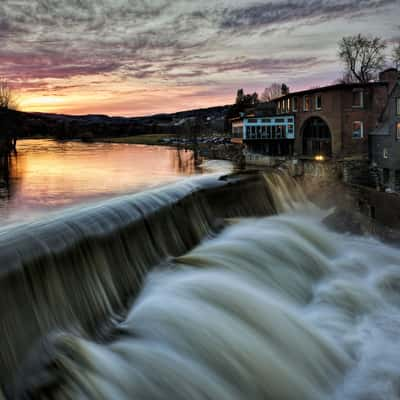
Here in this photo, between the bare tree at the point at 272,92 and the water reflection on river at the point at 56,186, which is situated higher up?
the bare tree at the point at 272,92

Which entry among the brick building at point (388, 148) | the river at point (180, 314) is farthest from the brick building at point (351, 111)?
the river at point (180, 314)

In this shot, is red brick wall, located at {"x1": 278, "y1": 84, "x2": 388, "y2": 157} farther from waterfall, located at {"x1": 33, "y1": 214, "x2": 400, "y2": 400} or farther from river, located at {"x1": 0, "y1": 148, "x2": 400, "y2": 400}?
waterfall, located at {"x1": 33, "y1": 214, "x2": 400, "y2": 400}

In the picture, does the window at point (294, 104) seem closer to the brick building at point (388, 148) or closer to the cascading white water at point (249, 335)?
the brick building at point (388, 148)

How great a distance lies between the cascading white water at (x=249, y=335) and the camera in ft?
22.3

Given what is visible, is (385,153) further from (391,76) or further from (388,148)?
(391,76)

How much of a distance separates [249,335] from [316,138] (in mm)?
39268

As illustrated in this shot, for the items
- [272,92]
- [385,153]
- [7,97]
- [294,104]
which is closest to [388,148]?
[385,153]

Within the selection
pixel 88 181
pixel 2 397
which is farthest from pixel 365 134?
pixel 2 397

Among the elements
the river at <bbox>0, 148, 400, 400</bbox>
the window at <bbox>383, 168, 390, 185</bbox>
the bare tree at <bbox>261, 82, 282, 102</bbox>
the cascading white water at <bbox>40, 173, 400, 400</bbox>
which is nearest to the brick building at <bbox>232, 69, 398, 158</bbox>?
the window at <bbox>383, 168, 390, 185</bbox>

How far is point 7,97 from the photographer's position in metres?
77.4

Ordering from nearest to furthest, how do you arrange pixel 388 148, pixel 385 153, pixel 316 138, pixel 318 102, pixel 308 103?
pixel 388 148
pixel 385 153
pixel 318 102
pixel 308 103
pixel 316 138

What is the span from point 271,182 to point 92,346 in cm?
1484

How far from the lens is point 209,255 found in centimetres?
1177

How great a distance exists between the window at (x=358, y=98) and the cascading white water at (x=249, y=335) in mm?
31859
